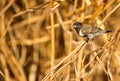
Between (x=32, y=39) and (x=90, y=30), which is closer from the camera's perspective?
(x=90, y=30)

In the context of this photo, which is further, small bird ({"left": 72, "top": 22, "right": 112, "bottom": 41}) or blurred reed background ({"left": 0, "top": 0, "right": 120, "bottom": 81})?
blurred reed background ({"left": 0, "top": 0, "right": 120, "bottom": 81})

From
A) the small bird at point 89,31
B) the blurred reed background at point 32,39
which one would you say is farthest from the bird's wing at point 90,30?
the blurred reed background at point 32,39

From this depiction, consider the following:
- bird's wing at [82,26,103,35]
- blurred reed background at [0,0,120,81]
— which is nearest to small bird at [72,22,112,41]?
bird's wing at [82,26,103,35]

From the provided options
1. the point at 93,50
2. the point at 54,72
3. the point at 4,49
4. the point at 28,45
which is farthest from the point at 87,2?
the point at 28,45

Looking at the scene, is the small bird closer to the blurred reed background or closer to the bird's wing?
the bird's wing

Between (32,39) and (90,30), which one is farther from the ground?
(90,30)

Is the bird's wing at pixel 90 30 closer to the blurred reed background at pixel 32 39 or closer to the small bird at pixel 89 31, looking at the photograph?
the small bird at pixel 89 31

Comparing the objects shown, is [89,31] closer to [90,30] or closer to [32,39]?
[90,30]

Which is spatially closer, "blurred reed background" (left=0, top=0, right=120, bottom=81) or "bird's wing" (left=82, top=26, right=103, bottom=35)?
"bird's wing" (left=82, top=26, right=103, bottom=35)

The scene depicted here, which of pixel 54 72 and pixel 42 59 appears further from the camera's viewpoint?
pixel 42 59

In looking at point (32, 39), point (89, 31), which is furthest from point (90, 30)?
point (32, 39)

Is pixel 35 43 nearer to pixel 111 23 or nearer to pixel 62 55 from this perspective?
pixel 62 55
